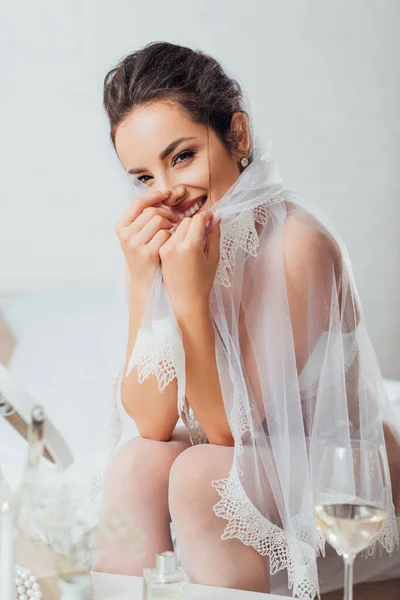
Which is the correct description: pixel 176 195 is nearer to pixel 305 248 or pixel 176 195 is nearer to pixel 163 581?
pixel 305 248

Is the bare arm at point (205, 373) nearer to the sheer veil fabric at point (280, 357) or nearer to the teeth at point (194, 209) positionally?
the sheer veil fabric at point (280, 357)

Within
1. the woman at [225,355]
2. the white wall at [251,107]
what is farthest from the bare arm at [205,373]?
the white wall at [251,107]

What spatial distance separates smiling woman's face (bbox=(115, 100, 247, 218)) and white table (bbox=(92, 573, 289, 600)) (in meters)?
0.80

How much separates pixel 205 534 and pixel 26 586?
43 cm

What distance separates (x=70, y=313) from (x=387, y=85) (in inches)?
45.8

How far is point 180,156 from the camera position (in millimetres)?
1609

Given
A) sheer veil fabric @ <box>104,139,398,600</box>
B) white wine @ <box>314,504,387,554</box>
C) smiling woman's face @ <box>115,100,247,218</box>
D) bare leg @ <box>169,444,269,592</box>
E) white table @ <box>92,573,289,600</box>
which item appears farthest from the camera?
smiling woman's face @ <box>115,100,247,218</box>

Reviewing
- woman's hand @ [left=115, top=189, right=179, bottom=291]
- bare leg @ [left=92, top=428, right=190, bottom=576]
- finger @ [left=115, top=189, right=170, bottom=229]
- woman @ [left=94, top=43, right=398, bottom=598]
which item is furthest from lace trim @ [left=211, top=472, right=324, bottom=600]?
finger @ [left=115, top=189, right=170, bottom=229]

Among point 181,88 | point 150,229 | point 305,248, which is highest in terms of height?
point 181,88

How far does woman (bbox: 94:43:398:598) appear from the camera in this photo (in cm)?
128

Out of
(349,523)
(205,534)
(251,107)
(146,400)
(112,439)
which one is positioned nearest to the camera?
(349,523)

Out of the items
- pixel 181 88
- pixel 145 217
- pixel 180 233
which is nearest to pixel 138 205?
pixel 145 217

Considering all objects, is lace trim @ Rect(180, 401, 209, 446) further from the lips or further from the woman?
the lips

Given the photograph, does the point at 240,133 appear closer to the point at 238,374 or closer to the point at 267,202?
the point at 267,202
